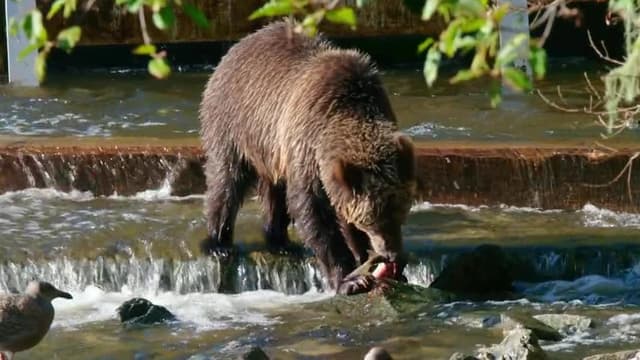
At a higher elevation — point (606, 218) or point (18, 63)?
point (18, 63)

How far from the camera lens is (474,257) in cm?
984

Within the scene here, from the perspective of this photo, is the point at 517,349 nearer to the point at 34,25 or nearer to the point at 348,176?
the point at 348,176

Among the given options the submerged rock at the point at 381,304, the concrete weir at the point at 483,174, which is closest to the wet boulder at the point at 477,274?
the submerged rock at the point at 381,304

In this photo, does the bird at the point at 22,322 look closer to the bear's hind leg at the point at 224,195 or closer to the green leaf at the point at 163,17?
A: the bear's hind leg at the point at 224,195

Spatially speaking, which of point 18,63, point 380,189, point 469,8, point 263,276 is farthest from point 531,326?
point 18,63

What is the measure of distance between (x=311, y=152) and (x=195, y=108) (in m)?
6.26

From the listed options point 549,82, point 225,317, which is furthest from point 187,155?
point 549,82

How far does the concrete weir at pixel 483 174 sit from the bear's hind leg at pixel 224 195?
1685 mm

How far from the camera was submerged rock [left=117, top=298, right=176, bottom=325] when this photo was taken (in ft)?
31.1

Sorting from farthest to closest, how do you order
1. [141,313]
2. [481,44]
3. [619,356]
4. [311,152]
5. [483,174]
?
1. [483,174]
2. [141,313]
3. [311,152]
4. [619,356]
5. [481,44]

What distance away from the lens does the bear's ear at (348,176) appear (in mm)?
8688

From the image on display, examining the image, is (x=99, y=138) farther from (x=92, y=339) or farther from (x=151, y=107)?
(x=92, y=339)

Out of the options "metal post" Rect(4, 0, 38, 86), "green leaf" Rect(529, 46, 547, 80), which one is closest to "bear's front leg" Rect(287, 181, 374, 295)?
"green leaf" Rect(529, 46, 547, 80)

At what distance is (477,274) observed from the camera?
990 centimetres
